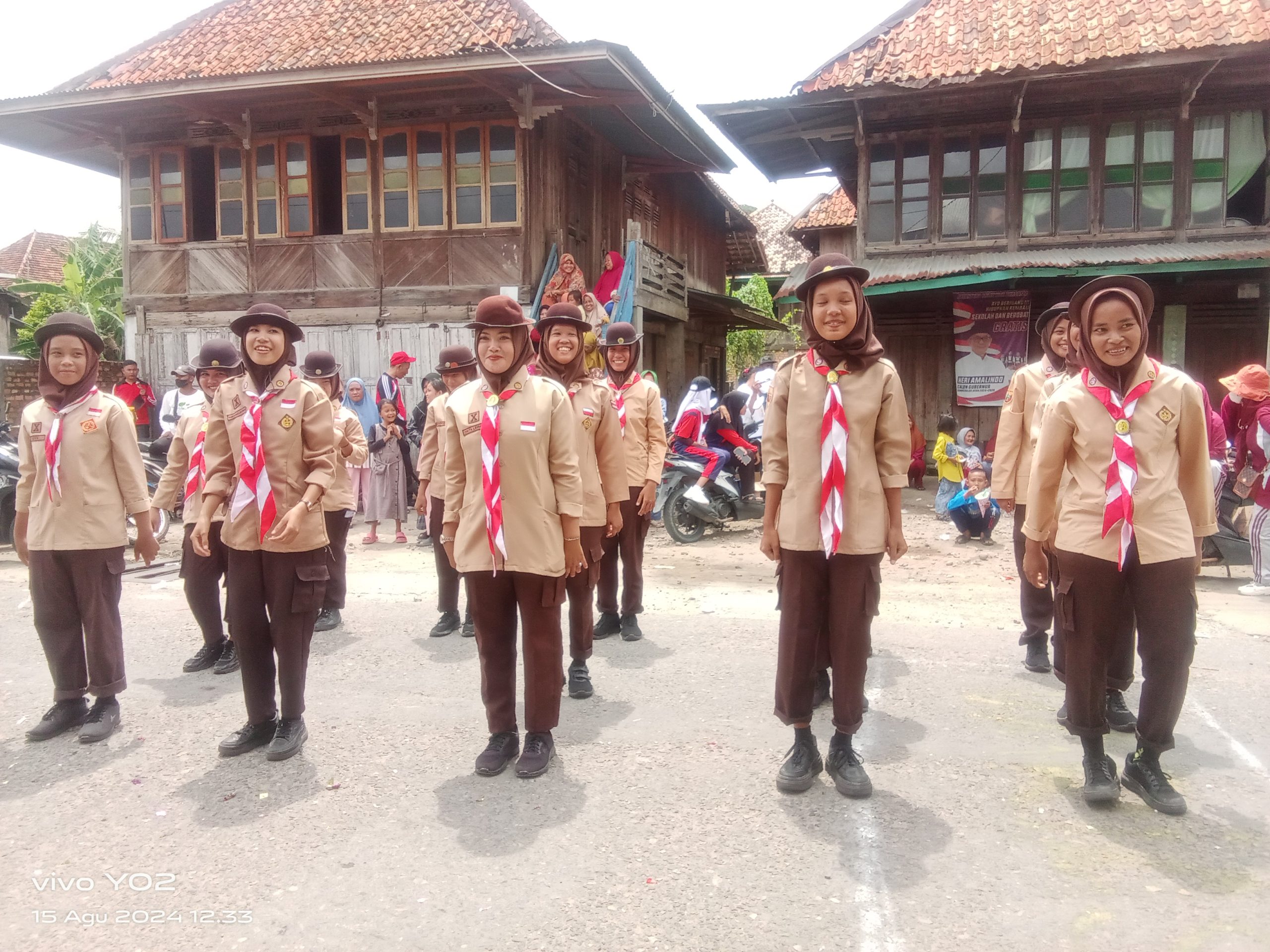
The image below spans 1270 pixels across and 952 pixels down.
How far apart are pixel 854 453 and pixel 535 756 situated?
1757mm

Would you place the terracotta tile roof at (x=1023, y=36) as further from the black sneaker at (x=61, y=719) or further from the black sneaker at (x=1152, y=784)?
the black sneaker at (x=61, y=719)

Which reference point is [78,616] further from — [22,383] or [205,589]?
[22,383]

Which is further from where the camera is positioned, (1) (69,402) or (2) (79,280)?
(2) (79,280)

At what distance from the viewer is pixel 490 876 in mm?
2973

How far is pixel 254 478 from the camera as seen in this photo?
386 centimetres

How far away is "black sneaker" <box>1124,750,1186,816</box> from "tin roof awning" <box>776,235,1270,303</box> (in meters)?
7.79

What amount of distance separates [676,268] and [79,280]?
1757 centimetres

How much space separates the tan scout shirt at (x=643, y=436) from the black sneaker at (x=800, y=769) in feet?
7.81

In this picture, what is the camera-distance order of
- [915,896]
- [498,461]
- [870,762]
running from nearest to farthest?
[915,896] < [498,461] < [870,762]

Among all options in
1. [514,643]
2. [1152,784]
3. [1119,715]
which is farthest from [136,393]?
[1152,784]

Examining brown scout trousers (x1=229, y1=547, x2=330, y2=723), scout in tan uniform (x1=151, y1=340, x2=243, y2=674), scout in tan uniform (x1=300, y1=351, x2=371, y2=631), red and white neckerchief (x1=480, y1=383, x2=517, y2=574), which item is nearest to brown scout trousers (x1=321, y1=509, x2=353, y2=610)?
scout in tan uniform (x1=300, y1=351, x2=371, y2=631)

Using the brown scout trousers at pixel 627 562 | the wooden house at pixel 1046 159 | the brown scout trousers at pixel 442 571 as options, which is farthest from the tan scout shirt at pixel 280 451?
the wooden house at pixel 1046 159

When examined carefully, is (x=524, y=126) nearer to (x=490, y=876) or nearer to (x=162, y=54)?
(x=162, y=54)

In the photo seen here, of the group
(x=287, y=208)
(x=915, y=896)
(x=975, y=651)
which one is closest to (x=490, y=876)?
(x=915, y=896)
